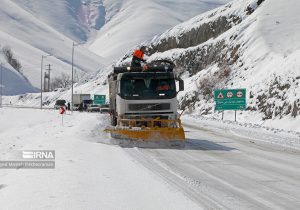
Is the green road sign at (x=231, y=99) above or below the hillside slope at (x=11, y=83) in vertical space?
below

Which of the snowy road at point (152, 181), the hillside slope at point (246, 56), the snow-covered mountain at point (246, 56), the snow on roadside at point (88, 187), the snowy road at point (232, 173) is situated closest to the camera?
the snow on roadside at point (88, 187)

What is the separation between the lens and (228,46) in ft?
213

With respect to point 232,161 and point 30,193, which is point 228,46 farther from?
point 30,193

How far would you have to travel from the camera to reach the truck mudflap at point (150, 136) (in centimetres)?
1928

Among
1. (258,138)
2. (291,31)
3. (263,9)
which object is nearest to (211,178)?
(258,138)

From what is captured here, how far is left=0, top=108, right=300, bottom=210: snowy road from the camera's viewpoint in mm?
8109

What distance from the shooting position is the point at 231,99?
3747cm

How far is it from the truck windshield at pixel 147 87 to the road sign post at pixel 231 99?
1716cm

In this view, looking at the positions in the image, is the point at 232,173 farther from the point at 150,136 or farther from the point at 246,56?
the point at 246,56

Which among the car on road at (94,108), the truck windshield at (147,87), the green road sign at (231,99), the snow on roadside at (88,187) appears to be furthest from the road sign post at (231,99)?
the car on road at (94,108)

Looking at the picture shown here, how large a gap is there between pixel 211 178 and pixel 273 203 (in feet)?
9.16

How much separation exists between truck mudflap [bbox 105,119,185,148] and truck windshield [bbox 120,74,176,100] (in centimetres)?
106

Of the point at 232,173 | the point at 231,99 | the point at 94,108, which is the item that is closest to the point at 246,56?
the point at 231,99

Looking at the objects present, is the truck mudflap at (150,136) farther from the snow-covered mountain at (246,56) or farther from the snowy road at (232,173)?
the snow-covered mountain at (246,56)
